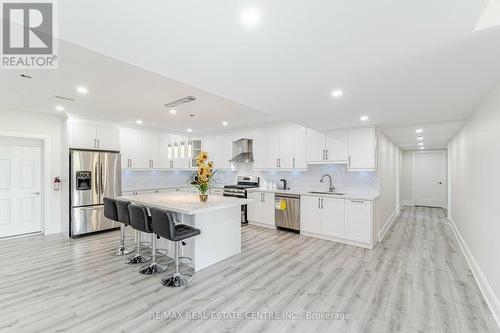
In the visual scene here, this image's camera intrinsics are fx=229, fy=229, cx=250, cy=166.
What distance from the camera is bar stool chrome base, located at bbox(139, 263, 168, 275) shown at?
3240 mm

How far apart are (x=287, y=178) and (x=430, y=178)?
6713mm

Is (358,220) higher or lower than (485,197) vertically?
lower

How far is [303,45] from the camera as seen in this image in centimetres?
174

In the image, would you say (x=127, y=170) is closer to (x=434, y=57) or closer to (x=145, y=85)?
(x=145, y=85)

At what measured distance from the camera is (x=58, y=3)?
126 cm

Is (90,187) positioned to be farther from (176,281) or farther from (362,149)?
(362,149)

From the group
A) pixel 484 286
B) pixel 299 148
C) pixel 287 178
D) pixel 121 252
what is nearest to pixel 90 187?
pixel 121 252

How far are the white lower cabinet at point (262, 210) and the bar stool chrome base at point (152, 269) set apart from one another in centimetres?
281

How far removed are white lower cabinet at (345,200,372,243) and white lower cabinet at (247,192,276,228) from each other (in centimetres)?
178

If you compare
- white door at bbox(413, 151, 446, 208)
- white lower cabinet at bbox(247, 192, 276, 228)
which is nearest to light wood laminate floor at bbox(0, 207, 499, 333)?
white lower cabinet at bbox(247, 192, 276, 228)

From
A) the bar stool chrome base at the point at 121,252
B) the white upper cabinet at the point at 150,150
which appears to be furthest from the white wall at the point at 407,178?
the bar stool chrome base at the point at 121,252

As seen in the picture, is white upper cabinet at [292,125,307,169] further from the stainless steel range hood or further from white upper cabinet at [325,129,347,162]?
the stainless steel range hood

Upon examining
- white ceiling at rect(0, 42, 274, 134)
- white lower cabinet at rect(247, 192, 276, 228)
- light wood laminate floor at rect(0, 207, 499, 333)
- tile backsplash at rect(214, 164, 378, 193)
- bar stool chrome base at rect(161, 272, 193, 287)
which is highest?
white ceiling at rect(0, 42, 274, 134)

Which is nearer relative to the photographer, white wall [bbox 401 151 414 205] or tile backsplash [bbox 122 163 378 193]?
tile backsplash [bbox 122 163 378 193]
